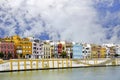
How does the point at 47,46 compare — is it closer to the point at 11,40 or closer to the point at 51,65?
the point at 11,40

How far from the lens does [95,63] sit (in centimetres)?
7881

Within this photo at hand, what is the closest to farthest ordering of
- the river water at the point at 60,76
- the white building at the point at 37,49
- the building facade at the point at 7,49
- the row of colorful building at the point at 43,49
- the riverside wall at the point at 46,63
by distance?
the river water at the point at 60,76 < the riverside wall at the point at 46,63 < the building facade at the point at 7,49 < the row of colorful building at the point at 43,49 < the white building at the point at 37,49

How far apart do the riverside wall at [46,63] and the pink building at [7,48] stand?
40.9 feet

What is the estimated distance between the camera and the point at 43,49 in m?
87.1

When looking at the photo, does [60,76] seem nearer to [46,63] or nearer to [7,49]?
[46,63]

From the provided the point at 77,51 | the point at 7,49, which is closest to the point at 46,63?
the point at 7,49

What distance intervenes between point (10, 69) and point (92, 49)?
51.1 m

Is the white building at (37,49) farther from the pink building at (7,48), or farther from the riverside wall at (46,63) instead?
the riverside wall at (46,63)

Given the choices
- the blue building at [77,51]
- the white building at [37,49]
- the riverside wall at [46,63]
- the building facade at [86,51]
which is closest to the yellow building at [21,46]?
the white building at [37,49]

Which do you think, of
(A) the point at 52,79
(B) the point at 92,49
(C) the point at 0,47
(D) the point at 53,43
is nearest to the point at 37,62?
(C) the point at 0,47

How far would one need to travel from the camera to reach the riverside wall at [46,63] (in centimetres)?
5766

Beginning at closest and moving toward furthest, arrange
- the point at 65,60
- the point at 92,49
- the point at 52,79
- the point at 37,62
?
1. the point at 52,79
2. the point at 37,62
3. the point at 65,60
4. the point at 92,49

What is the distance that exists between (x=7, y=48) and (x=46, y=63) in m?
13.9

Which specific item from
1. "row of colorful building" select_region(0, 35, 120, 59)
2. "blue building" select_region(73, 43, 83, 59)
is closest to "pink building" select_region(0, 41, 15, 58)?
"row of colorful building" select_region(0, 35, 120, 59)
